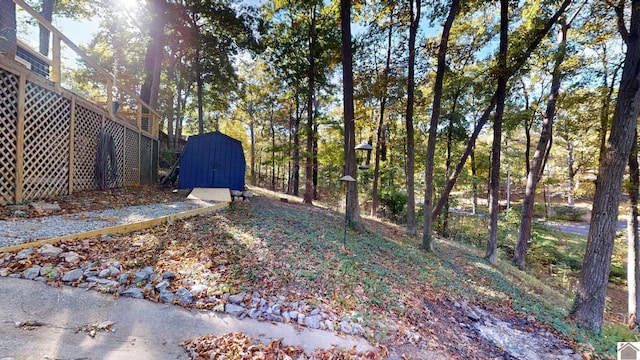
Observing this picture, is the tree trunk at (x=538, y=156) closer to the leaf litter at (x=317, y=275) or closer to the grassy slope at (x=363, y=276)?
the grassy slope at (x=363, y=276)

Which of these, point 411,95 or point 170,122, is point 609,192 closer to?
point 411,95

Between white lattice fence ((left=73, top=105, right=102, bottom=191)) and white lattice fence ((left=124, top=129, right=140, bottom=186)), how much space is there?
4.05ft

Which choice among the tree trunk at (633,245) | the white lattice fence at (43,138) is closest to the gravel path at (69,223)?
the white lattice fence at (43,138)

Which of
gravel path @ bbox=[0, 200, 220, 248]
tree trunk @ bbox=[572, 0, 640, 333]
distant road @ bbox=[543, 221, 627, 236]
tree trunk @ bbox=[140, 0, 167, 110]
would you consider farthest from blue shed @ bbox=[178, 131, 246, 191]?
distant road @ bbox=[543, 221, 627, 236]

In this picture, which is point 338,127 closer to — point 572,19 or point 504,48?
point 504,48

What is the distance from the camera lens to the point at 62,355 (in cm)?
154

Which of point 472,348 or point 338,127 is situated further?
point 338,127

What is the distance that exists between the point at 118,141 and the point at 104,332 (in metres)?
6.43

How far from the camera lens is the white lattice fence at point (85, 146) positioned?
5.10 meters

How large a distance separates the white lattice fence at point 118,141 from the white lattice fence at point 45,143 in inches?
51.7

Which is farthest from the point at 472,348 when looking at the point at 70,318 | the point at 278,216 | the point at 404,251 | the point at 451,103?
the point at 451,103

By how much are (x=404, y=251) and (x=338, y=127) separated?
647cm

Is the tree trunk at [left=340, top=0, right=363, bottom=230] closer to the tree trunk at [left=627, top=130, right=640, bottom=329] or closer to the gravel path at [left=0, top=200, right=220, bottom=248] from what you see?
the gravel path at [left=0, top=200, right=220, bottom=248]

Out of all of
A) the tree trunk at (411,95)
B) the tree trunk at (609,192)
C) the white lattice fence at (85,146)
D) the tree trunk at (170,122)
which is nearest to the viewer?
the tree trunk at (609,192)
